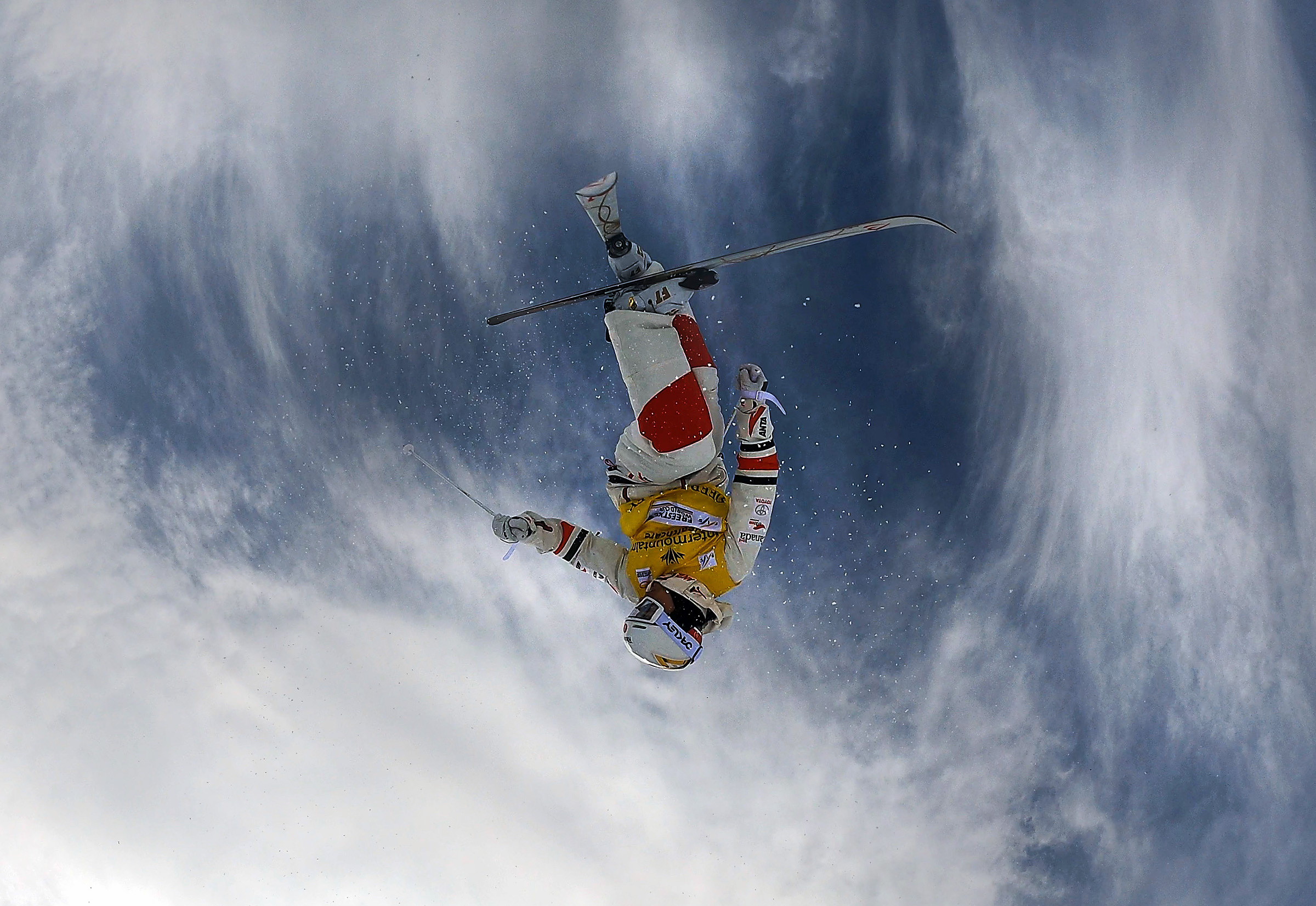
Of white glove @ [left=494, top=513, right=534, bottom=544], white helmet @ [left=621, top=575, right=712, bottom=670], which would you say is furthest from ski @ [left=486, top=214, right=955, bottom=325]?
white helmet @ [left=621, top=575, right=712, bottom=670]

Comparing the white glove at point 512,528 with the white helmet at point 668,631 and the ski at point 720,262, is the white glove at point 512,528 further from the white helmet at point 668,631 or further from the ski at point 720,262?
the ski at point 720,262

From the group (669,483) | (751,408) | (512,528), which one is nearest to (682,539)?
(669,483)

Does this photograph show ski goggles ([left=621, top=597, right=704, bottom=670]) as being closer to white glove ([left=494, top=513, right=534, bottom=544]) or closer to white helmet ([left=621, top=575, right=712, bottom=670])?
white helmet ([left=621, top=575, right=712, bottom=670])

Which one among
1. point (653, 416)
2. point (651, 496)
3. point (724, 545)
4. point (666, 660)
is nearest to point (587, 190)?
point (653, 416)

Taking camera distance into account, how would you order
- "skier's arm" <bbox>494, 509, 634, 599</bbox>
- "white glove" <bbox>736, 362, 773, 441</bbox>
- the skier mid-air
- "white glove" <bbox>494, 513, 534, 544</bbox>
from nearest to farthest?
the skier mid-air
"white glove" <bbox>736, 362, 773, 441</bbox>
"white glove" <bbox>494, 513, 534, 544</bbox>
"skier's arm" <bbox>494, 509, 634, 599</bbox>

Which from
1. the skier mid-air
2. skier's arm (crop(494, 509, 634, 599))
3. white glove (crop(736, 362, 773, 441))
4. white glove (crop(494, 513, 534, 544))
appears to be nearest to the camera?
the skier mid-air

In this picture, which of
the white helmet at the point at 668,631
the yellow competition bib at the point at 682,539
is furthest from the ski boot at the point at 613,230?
the white helmet at the point at 668,631

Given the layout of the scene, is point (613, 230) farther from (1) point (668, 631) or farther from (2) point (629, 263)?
(1) point (668, 631)

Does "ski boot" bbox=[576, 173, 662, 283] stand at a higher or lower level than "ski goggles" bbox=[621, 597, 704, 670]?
higher
